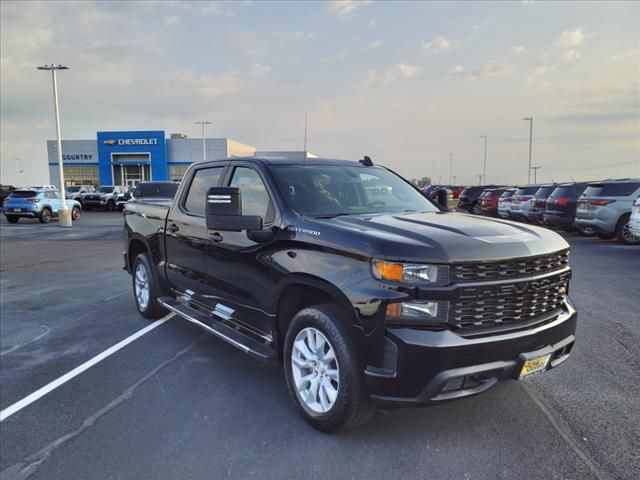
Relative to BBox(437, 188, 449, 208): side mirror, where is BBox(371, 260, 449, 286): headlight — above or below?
below

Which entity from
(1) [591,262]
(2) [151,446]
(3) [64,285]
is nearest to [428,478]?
(2) [151,446]

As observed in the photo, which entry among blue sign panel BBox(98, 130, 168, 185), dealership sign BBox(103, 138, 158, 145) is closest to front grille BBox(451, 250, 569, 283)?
blue sign panel BBox(98, 130, 168, 185)

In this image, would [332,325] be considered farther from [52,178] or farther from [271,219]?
[52,178]

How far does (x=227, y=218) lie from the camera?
3.53 m

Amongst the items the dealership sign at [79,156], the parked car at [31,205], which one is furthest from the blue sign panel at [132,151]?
the parked car at [31,205]

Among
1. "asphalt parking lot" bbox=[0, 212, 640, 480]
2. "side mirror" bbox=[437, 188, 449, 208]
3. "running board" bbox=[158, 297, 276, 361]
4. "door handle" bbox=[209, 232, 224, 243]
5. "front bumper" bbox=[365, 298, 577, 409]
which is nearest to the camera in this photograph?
"front bumper" bbox=[365, 298, 577, 409]

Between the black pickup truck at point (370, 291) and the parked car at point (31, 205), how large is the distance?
22145 millimetres

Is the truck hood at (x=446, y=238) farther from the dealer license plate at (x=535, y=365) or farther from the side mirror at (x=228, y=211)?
the dealer license plate at (x=535, y=365)

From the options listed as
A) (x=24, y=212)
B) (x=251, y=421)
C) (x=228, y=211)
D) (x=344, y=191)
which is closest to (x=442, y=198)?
(x=344, y=191)

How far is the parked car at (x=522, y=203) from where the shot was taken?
18913mm

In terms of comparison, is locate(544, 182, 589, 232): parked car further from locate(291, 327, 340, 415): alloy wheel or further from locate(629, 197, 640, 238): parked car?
locate(291, 327, 340, 415): alloy wheel

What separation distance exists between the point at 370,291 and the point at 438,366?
56cm

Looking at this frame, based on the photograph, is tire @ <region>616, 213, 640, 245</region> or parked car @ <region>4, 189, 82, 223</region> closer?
tire @ <region>616, 213, 640, 245</region>

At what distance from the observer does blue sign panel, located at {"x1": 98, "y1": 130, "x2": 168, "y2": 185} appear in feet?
185
